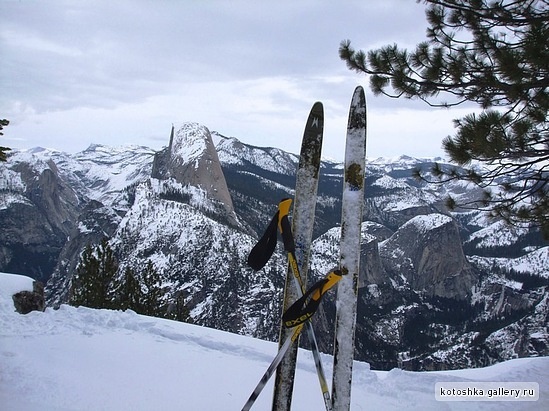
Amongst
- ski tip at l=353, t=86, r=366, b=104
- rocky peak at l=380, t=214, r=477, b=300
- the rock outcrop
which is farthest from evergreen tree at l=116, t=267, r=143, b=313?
rocky peak at l=380, t=214, r=477, b=300

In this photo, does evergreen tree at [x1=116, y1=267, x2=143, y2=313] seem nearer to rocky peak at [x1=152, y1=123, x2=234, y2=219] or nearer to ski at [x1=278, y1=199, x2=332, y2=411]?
ski at [x1=278, y1=199, x2=332, y2=411]

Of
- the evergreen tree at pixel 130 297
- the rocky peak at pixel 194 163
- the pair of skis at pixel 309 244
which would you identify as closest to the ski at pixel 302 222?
the pair of skis at pixel 309 244

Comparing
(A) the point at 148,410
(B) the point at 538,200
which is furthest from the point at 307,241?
(B) the point at 538,200

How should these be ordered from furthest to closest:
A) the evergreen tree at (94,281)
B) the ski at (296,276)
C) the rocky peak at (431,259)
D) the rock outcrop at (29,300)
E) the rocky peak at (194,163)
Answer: the rocky peak at (431,259), the rocky peak at (194,163), the evergreen tree at (94,281), the rock outcrop at (29,300), the ski at (296,276)

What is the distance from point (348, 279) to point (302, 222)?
82cm

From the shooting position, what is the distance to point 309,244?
480 centimetres

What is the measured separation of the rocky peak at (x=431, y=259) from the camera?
152m

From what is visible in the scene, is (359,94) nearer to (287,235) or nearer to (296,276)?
(287,235)

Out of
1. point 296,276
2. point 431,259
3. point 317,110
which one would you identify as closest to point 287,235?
point 296,276

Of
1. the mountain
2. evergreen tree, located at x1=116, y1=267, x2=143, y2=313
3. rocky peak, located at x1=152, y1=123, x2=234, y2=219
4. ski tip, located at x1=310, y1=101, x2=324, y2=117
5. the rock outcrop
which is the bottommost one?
the rock outcrop

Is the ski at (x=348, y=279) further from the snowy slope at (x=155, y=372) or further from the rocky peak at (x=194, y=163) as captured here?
the rocky peak at (x=194, y=163)

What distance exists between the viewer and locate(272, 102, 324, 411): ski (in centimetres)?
472

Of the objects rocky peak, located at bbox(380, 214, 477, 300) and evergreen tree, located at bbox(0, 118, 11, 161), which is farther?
rocky peak, located at bbox(380, 214, 477, 300)

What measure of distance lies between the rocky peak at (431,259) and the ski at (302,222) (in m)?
157
